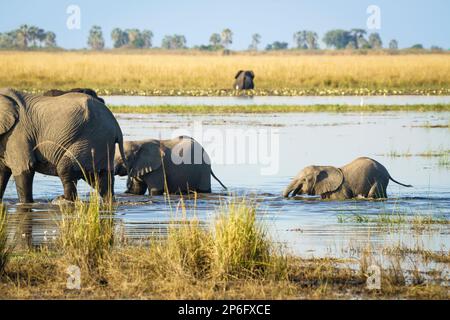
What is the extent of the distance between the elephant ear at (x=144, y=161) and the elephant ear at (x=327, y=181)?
2.16 meters

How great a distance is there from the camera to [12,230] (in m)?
10.7

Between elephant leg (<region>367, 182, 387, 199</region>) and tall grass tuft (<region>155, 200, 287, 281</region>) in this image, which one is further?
elephant leg (<region>367, 182, 387, 199</region>)

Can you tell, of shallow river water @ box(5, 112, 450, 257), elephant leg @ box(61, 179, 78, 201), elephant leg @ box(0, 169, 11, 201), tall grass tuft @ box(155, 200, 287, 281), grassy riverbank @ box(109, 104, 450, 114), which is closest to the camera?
tall grass tuft @ box(155, 200, 287, 281)

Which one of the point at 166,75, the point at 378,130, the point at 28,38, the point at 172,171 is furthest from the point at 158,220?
the point at 28,38

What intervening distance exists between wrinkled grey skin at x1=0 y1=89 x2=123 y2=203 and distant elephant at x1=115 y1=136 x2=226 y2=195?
1.13 meters

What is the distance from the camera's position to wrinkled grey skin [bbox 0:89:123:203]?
487 inches

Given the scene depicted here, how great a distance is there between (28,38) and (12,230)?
447 ft

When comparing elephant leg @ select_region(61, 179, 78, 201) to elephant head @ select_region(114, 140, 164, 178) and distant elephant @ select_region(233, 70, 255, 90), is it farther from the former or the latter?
distant elephant @ select_region(233, 70, 255, 90)

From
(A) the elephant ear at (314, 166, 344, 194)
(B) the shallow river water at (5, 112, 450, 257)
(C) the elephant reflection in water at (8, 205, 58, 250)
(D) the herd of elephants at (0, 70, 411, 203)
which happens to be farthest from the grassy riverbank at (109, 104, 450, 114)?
(C) the elephant reflection in water at (8, 205, 58, 250)

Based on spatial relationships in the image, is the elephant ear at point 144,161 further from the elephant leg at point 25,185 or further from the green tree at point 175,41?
the green tree at point 175,41

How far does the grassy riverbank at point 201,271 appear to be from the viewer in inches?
295

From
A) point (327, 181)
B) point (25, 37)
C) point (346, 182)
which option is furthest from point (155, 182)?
point (25, 37)

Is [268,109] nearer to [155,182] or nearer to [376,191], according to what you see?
[155,182]

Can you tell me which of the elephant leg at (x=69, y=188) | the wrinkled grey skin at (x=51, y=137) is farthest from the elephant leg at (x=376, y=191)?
the elephant leg at (x=69, y=188)
